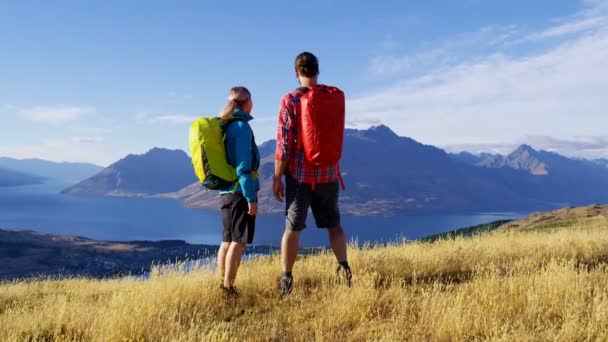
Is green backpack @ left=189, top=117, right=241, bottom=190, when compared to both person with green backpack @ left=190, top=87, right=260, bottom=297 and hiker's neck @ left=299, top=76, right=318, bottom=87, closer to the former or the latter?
person with green backpack @ left=190, top=87, right=260, bottom=297

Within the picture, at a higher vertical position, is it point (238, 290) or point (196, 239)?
point (238, 290)

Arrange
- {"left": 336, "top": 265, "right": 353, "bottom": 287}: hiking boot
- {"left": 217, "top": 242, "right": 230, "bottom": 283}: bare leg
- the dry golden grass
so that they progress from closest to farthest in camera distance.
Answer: the dry golden grass, {"left": 336, "top": 265, "right": 353, "bottom": 287}: hiking boot, {"left": 217, "top": 242, "right": 230, "bottom": 283}: bare leg

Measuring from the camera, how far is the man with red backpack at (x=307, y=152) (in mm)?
4746

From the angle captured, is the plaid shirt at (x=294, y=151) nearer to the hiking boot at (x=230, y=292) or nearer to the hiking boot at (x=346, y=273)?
the hiking boot at (x=346, y=273)

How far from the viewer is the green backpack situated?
4.97m

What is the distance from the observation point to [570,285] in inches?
175

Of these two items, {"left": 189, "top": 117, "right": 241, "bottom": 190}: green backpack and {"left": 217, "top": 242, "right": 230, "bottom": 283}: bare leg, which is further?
{"left": 217, "top": 242, "right": 230, "bottom": 283}: bare leg

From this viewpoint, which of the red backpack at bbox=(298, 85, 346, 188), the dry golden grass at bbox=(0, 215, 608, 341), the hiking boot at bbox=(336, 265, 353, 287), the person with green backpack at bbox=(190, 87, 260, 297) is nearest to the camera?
the dry golden grass at bbox=(0, 215, 608, 341)

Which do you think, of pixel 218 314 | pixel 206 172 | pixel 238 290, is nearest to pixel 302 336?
pixel 218 314

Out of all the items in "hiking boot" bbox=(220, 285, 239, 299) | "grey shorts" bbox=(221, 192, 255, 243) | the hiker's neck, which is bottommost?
"hiking boot" bbox=(220, 285, 239, 299)

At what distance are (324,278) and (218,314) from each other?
60.1 inches

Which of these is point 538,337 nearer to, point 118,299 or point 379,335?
point 379,335

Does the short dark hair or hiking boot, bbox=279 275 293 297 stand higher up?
the short dark hair

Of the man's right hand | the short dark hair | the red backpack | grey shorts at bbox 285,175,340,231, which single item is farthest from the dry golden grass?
the short dark hair
